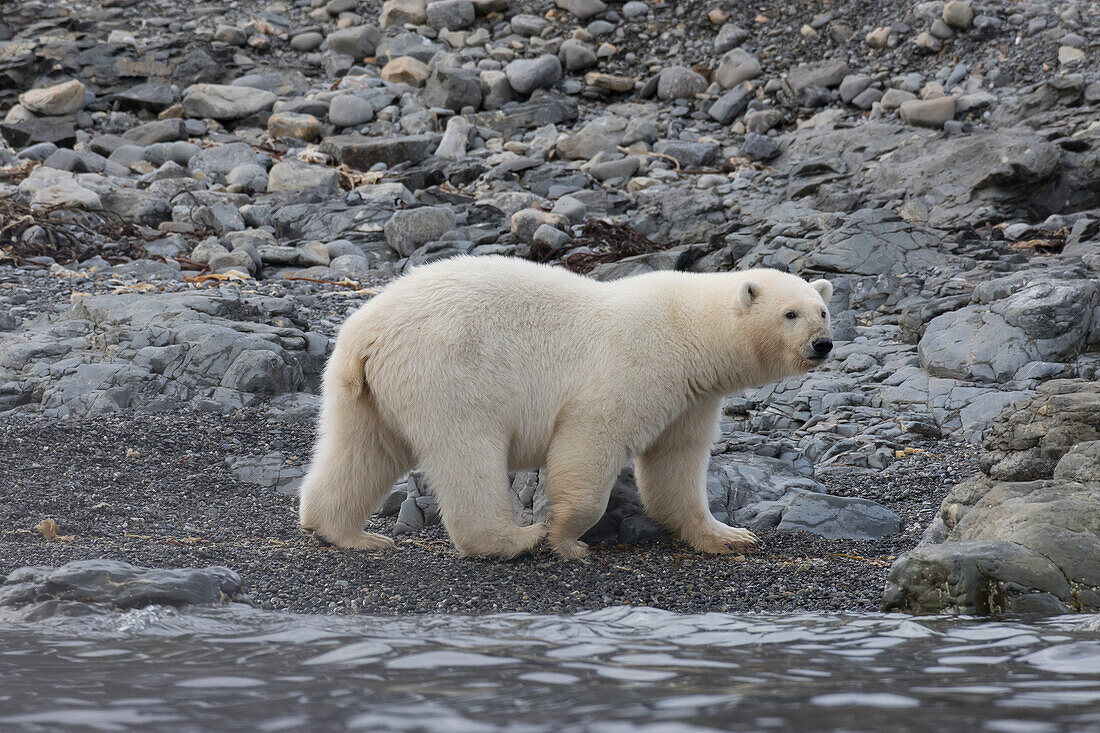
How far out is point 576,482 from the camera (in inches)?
213

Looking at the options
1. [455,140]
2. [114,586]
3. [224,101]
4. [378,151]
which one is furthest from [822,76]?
[114,586]

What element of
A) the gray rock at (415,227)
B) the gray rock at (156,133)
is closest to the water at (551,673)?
the gray rock at (415,227)

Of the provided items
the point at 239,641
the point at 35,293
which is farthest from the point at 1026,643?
the point at 35,293

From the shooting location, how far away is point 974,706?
9.17ft

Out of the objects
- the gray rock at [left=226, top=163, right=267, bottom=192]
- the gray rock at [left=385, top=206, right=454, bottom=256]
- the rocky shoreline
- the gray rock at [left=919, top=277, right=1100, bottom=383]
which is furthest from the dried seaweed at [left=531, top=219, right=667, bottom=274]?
the gray rock at [left=226, top=163, right=267, bottom=192]

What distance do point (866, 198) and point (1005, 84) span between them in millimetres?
5493

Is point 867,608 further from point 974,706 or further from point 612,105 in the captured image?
point 612,105

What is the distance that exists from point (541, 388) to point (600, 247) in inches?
335

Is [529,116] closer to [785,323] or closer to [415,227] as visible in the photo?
[415,227]

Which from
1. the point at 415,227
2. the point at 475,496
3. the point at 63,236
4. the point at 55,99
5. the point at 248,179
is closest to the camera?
the point at 475,496

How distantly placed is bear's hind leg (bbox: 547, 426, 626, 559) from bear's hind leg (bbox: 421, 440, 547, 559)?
0.74ft

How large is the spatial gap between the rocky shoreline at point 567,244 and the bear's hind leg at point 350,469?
7.6 inches

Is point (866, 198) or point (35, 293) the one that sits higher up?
point (866, 198)

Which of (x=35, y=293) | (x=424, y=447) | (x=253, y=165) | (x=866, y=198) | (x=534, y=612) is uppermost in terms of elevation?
(x=253, y=165)
